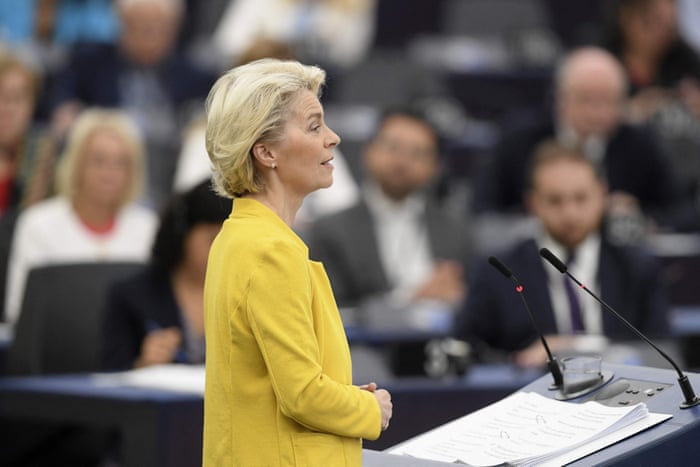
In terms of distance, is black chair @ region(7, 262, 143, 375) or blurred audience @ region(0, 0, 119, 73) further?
blurred audience @ region(0, 0, 119, 73)

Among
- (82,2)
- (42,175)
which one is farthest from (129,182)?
(82,2)

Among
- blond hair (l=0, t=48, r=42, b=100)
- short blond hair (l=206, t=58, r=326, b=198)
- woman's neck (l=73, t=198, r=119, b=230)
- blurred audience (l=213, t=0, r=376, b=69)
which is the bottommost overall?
short blond hair (l=206, t=58, r=326, b=198)

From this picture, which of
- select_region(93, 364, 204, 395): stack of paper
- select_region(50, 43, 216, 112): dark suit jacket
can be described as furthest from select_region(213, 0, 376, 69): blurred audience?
select_region(93, 364, 204, 395): stack of paper

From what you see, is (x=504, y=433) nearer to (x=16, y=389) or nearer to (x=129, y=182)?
(x=16, y=389)

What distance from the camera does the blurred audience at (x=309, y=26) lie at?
7.06 m

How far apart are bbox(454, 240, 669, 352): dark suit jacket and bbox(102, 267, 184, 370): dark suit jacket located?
897 mm

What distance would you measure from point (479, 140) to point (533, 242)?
3111mm

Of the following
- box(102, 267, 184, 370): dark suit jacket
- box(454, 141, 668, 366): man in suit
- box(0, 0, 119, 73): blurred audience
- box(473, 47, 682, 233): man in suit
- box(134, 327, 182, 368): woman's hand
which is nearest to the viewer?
box(134, 327, 182, 368): woman's hand

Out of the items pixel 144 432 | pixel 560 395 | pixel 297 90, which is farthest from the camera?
pixel 144 432

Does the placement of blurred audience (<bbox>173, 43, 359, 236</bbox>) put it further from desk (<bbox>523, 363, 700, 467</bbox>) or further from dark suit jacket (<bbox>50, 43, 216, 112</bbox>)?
desk (<bbox>523, 363, 700, 467</bbox>)

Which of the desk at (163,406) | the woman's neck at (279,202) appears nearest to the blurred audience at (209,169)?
the desk at (163,406)

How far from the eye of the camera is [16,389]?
10.8 feet

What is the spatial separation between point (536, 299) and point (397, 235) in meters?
1.44

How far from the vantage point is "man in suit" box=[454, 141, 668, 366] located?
3898mm
